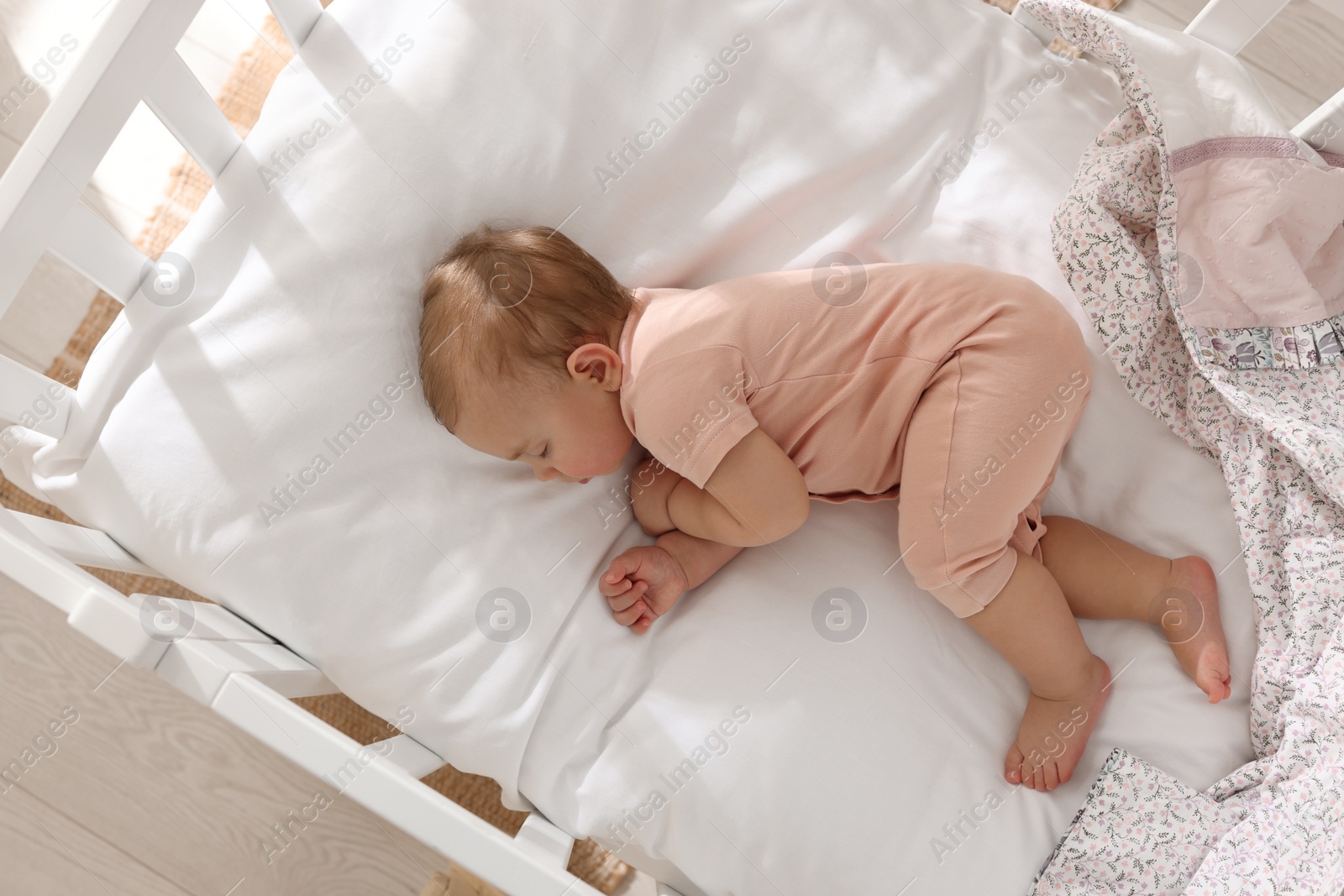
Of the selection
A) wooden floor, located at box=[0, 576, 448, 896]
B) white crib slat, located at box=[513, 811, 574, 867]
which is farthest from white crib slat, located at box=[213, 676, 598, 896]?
wooden floor, located at box=[0, 576, 448, 896]

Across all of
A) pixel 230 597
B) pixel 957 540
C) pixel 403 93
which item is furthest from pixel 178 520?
pixel 957 540

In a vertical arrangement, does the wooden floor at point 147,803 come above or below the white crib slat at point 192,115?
below

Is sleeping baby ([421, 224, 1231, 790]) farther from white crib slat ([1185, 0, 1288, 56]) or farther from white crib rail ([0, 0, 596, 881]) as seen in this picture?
white crib slat ([1185, 0, 1288, 56])

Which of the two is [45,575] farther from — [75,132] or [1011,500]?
[1011,500]

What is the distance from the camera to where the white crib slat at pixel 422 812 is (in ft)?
2.19

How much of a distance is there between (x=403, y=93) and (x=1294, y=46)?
1.53m

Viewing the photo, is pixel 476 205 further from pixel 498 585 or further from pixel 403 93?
pixel 498 585

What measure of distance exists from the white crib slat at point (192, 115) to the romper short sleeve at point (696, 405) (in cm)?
52

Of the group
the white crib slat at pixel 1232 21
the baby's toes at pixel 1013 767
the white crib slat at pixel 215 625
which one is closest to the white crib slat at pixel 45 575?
the white crib slat at pixel 215 625

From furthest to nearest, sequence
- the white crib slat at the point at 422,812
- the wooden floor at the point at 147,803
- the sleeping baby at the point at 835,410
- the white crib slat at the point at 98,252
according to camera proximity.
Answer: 1. the wooden floor at the point at 147,803
2. the sleeping baby at the point at 835,410
3. the white crib slat at the point at 98,252
4. the white crib slat at the point at 422,812

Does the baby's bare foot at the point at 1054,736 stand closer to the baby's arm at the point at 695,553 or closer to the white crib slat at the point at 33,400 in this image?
the baby's arm at the point at 695,553

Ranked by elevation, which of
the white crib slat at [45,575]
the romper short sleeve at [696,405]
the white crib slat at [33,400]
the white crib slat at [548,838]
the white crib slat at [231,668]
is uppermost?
the white crib slat at [33,400]

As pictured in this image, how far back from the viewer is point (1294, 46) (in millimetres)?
1562

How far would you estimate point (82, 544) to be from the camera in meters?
0.90
